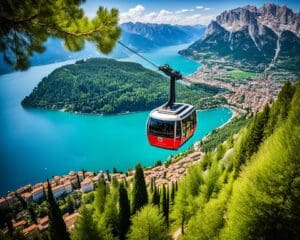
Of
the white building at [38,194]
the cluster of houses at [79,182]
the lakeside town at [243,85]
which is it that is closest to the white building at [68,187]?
the cluster of houses at [79,182]

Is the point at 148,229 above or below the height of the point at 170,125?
below

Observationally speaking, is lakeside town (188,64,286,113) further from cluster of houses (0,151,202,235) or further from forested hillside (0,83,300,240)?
forested hillside (0,83,300,240)

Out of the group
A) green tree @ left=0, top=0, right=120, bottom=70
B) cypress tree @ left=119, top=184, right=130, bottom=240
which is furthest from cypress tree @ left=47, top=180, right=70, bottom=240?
green tree @ left=0, top=0, right=120, bottom=70

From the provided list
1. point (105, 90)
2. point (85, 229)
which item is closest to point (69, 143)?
point (105, 90)

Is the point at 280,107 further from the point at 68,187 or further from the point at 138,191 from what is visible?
the point at 68,187

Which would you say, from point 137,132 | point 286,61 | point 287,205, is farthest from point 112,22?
point 286,61
